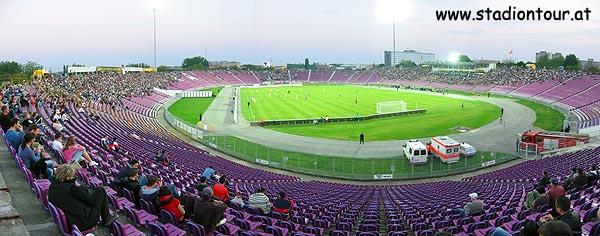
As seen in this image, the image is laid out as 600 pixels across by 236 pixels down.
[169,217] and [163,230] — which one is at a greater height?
[163,230]

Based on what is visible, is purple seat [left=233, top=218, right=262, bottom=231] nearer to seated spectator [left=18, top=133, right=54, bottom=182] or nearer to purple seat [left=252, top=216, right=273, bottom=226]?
purple seat [left=252, top=216, right=273, bottom=226]

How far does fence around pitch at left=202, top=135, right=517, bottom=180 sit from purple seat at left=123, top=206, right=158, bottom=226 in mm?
20268

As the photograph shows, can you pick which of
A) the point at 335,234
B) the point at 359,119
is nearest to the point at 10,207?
the point at 335,234

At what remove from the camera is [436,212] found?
14.3 meters

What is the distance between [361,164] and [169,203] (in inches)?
917

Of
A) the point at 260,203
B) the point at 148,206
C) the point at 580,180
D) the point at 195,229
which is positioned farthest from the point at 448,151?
the point at 195,229

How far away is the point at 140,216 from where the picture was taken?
8.84 meters

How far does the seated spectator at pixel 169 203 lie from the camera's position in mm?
8914

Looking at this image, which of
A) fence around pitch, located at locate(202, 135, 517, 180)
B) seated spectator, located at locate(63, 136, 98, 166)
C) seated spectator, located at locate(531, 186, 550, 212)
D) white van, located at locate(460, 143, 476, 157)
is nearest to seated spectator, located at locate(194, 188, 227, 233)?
seated spectator, located at locate(63, 136, 98, 166)

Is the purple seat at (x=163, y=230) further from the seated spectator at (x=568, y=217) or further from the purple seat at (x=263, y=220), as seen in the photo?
the seated spectator at (x=568, y=217)

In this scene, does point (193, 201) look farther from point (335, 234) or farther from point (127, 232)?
point (335, 234)

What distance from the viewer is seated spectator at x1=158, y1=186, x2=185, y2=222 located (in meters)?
8.91

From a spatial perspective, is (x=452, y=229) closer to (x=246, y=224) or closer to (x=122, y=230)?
(x=246, y=224)

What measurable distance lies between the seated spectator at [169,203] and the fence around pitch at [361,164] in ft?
65.2
